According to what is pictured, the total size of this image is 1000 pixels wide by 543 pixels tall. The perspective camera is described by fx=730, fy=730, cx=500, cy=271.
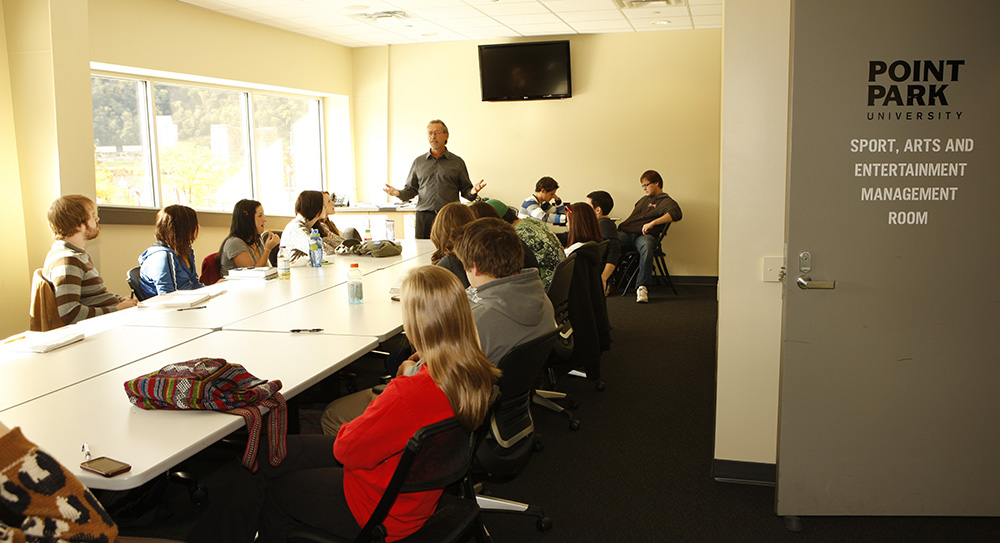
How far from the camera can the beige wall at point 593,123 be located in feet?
27.7

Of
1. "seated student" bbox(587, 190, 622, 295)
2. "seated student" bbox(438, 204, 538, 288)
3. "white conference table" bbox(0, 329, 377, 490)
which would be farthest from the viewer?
"seated student" bbox(587, 190, 622, 295)

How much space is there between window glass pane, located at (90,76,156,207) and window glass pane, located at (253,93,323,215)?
153 centimetres

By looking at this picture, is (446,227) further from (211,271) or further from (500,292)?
(211,271)

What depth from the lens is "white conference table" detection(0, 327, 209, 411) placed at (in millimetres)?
2301

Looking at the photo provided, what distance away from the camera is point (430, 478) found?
1796 millimetres

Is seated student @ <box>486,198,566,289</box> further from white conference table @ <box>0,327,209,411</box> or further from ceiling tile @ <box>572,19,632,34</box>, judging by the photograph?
ceiling tile @ <box>572,19,632,34</box>

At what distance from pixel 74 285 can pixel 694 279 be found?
6.80 metres

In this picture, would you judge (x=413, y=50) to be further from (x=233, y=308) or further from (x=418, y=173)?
(x=233, y=308)

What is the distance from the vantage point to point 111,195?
658 cm

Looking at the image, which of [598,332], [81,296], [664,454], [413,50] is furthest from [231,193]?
[664,454]

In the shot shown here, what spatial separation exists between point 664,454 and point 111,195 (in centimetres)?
549

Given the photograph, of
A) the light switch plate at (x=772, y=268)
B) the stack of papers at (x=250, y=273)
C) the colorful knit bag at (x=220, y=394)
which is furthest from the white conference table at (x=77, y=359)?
the light switch plate at (x=772, y=268)

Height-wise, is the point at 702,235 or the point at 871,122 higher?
the point at 871,122

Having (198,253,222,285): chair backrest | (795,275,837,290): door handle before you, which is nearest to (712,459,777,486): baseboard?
(795,275,837,290): door handle
